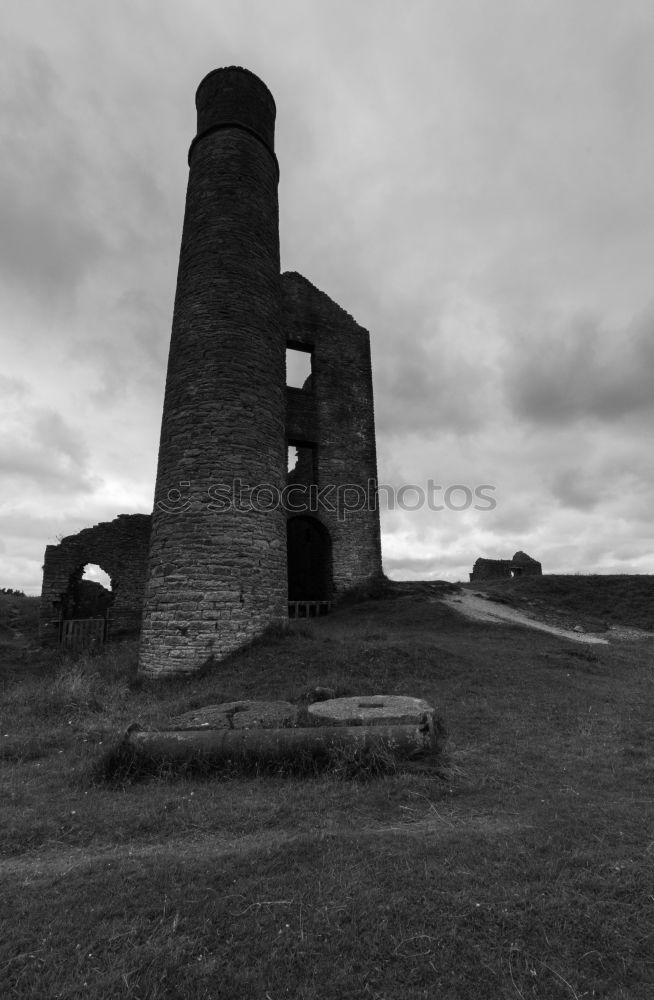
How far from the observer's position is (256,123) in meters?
14.1

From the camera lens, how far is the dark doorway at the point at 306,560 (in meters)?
19.9

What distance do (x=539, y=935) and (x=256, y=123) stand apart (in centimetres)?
1745

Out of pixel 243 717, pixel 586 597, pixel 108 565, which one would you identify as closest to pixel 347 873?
pixel 243 717

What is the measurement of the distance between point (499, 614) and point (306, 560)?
25.7 ft

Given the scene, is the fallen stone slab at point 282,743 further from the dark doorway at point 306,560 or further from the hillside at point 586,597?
the hillside at point 586,597

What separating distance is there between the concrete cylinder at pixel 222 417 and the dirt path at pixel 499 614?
7.12 metres

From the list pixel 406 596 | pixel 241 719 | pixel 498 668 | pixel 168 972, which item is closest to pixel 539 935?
pixel 168 972

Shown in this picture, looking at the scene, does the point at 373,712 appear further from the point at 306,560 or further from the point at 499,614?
the point at 306,560

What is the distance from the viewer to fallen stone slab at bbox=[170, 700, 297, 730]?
5.77 metres

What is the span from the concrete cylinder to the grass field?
3.59 metres

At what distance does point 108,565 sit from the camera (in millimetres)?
20719

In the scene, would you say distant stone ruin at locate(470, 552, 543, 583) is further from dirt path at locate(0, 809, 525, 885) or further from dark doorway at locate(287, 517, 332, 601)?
dirt path at locate(0, 809, 525, 885)

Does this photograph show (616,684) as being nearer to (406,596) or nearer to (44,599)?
(406,596)

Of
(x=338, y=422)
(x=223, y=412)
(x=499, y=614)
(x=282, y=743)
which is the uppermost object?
(x=338, y=422)
